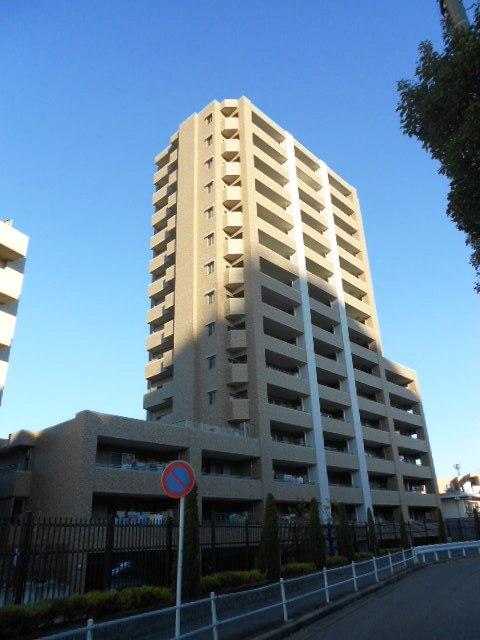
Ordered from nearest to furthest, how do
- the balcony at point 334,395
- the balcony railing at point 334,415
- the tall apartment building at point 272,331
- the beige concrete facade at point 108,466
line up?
the beige concrete facade at point 108,466 → the tall apartment building at point 272,331 → the balcony at point 334,395 → the balcony railing at point 334,415

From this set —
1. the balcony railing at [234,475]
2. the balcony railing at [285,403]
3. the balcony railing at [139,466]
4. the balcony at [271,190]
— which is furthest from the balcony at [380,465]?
the balcony at [271,190]

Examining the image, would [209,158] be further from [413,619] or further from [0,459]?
[413,619]

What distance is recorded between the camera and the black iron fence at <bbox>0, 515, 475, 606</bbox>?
1230cm

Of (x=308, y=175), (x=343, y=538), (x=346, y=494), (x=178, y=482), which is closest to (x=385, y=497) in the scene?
(x=346, y=494)

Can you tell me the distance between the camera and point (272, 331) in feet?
147

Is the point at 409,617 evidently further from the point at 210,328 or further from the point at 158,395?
the point at 158,395

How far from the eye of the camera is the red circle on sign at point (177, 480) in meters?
9.03

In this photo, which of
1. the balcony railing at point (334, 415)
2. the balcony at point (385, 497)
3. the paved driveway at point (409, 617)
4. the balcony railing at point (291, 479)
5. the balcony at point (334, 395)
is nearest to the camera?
the paved driveway at point (409, 617)

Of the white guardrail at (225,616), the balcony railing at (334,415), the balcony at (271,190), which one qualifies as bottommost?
the white guardrail at (225,616)

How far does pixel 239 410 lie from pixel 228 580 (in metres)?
18.8

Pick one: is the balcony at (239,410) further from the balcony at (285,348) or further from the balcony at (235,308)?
the balcony at (235,308)

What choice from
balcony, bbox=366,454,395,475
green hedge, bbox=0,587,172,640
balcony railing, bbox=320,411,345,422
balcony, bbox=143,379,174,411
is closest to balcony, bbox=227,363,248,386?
balcony, bbox=143,379,174,411

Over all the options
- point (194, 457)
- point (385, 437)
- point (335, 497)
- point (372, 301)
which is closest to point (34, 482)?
point (194, 457)

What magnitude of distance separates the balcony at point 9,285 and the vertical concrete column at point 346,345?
29.8m
